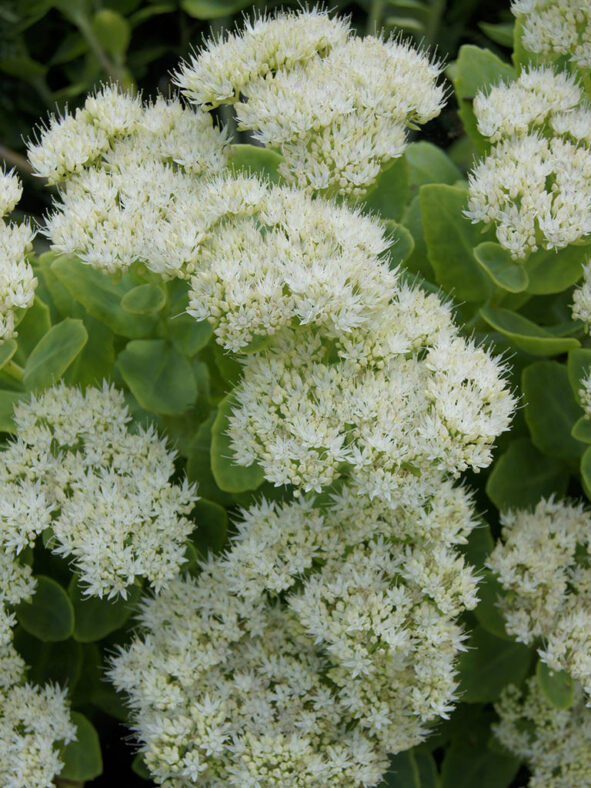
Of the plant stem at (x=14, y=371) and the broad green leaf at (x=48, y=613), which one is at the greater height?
the plant stem at (x=14, y=371)

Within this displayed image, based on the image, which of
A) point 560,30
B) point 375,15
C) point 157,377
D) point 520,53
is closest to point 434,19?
point 375,15

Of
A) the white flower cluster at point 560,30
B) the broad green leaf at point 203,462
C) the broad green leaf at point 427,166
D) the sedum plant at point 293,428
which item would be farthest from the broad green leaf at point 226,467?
the white flower cluster at point 560,30

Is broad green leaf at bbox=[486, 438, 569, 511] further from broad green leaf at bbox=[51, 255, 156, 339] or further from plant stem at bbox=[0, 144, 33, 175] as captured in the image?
plant stem at bbox=[0, 144, 33, 175]

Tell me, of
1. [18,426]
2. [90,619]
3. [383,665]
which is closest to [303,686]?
[383,665]

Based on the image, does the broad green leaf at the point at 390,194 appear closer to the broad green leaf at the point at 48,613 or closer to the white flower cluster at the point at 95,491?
the white flower cluster at the point at 95,491

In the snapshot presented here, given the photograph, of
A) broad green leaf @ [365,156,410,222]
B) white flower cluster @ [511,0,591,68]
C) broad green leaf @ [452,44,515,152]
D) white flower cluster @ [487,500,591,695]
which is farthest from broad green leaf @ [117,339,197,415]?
white flower cluster @ [511,0,591,68]

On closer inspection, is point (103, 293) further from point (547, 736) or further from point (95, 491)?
point (547, 736)
